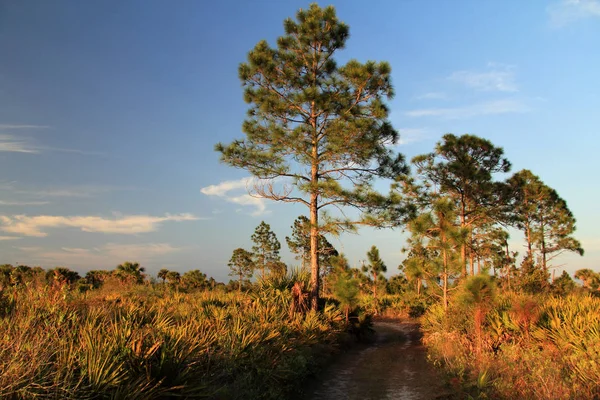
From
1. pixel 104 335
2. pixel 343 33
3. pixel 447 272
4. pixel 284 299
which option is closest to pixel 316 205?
pixel 284 299

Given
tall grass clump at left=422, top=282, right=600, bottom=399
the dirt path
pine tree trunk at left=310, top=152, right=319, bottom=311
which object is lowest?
the dirt path

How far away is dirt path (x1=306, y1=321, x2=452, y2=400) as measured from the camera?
9.30 metres

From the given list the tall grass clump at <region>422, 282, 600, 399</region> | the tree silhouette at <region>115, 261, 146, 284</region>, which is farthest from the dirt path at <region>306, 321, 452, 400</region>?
the tree silhouette at <region>115, 261, 146, 284</region>

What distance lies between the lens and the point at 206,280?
37.8 metres

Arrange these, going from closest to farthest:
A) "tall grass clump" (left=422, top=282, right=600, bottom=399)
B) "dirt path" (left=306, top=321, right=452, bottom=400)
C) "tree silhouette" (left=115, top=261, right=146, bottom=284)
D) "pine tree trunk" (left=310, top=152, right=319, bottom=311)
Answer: "tall grass clump" (left=422, top=282, right=600, bottom=399)
"dirt path" (left=306, top=321, right=452, bottom=400)
"pine tree trunk" (left=310, top=152, right=319, bottom=311)
"tree silhouette" (left=115, top=261, right=146, bottom=284)

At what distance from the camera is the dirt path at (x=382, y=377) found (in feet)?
30.5

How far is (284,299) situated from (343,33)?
11.9 m

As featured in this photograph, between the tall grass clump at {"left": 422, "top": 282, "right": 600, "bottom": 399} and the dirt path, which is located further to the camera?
the dirt path

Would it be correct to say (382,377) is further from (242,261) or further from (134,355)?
(242,261)

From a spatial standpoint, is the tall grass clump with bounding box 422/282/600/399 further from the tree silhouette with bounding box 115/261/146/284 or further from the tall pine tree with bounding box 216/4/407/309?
the tree silhouette with bounding box 115/261/146/284

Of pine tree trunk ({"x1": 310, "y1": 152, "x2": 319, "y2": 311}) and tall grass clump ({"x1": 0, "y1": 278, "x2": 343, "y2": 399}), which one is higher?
pine tree trunk ({"x1": 310, "y1": 152, "x2": 319, "y2": 311})

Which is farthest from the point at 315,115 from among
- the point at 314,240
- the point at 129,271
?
the point at 129,271

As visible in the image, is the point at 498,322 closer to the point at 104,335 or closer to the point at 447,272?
the point at 447,272

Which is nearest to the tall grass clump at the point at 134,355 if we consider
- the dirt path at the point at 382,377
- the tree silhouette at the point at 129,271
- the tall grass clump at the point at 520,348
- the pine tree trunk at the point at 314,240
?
the dirt path at the point at 382,377
